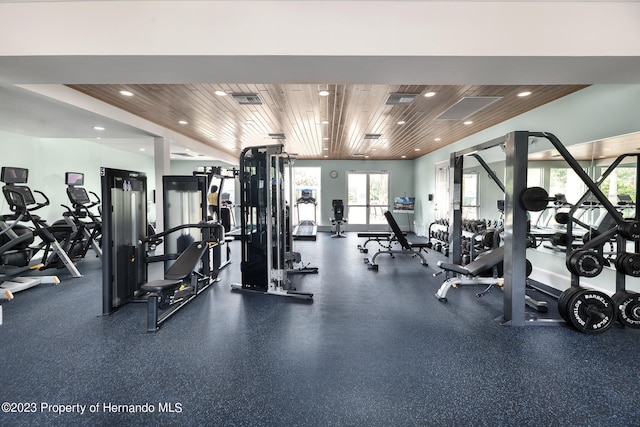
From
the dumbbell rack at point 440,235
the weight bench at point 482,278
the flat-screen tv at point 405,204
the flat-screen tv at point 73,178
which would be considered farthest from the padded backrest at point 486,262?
the flat-screen tv at point 73,178

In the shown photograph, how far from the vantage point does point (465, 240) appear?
6.15 metres

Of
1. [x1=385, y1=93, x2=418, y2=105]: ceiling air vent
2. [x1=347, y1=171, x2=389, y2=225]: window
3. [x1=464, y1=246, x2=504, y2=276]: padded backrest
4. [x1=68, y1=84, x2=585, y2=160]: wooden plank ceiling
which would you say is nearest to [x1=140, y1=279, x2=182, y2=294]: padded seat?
[x1=68, y1=84, x2=585, y2=160]: wooden plank ceiling

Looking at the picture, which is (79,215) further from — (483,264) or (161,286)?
(483,264)

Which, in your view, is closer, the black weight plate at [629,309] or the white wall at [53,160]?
the black weight plate at [629,309]

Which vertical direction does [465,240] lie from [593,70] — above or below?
below

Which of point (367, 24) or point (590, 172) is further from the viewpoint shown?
point (590, 172)

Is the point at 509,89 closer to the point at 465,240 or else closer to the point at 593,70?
the point at 593,70

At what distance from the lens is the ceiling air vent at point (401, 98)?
4074mm

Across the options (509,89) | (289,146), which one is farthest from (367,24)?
(289,146)

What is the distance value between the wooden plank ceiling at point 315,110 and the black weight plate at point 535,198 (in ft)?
4.83

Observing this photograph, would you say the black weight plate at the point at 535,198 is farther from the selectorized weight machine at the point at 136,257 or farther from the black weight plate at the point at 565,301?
the selectorized weight machine at the point at 136,257

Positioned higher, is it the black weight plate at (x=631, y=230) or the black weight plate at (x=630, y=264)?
the black weight plate at (x=631, y=230)

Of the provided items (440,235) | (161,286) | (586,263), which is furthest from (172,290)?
(440,235)

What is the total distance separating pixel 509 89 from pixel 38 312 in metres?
6.33
